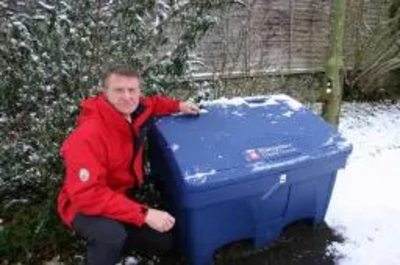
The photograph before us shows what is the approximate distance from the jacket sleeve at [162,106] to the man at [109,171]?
5.0 inches

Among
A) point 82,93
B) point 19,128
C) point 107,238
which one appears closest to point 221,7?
point 82,93

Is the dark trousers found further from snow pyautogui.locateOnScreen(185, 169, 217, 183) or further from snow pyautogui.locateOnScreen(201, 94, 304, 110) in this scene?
snow pyautogui.locateOnScreen(201, 94, 304, 110)

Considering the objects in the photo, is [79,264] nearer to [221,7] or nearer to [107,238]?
[107,238]

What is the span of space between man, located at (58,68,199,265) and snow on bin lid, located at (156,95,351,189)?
0.26m

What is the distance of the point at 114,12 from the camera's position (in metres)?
4.22

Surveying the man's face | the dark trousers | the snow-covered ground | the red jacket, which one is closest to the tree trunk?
the snow-covered ground

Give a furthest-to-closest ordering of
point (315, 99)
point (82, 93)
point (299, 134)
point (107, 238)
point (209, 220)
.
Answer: point (315, 99), point (82, 93), point (299, 134), point (209, 220), point (107, 238)

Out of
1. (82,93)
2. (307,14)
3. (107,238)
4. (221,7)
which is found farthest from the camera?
(307,14)

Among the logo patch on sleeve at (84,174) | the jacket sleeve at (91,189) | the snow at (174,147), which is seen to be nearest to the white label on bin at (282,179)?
the snow at (174,147)

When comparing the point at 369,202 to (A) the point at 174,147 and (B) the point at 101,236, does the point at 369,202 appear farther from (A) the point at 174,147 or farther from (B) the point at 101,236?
(B) the point at 101,236

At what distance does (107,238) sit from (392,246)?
2.24 m

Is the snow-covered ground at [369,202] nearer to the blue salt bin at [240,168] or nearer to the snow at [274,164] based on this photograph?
the blue salt bin at [240,168]

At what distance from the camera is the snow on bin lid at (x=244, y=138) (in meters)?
3.49

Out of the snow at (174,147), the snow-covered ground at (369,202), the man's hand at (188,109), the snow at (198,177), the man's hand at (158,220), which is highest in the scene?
the man's hand at (188,109)
